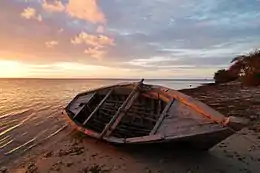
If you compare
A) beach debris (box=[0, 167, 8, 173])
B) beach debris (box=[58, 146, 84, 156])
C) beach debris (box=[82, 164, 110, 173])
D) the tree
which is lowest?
beach debris (box=[0, 167, 8, 173])

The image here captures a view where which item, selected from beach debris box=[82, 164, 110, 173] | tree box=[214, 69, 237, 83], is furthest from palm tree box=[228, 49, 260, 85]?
beach debris box=[82, 164, 110, 173]

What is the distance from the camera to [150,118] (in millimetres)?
7934

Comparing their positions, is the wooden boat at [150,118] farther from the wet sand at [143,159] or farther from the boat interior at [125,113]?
the wet sand at [143,159]

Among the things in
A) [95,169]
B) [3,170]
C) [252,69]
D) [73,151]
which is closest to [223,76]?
[252,69]

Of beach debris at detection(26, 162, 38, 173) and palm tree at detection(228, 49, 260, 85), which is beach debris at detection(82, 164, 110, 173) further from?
palm tree at detection(228, 49, 260, 85)

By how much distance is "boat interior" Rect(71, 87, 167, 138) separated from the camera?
25.2 feet

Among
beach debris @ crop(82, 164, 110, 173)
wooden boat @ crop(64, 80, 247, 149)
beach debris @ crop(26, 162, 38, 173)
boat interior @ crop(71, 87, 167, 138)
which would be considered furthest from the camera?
boat interior @ crop(71, 87, 167, 138)

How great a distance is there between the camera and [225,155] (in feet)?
22.0

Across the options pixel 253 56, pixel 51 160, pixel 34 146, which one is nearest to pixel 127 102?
pixel 51 160

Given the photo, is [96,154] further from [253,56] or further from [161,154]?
[253,56]

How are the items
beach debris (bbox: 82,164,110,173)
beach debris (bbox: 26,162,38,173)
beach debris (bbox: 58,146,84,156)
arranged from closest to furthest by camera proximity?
beach debris (bbox: 82,164,110,173) < beach debris (bbox: 26,162,38,173) < beach debris (bbox: 58,146,84,156)

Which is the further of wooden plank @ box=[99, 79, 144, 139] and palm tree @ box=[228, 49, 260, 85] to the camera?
palm tree @ box=[228, 49, 260, 85]

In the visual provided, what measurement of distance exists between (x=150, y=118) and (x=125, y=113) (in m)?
0.88

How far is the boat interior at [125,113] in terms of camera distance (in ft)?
25.2
